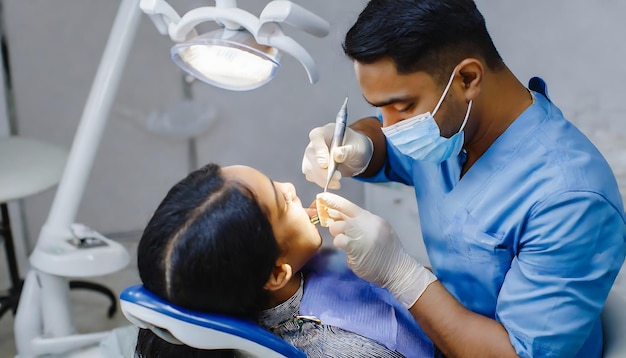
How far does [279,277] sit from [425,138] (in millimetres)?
388

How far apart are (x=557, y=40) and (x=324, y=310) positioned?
144 cm

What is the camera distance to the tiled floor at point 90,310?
2.34 meters

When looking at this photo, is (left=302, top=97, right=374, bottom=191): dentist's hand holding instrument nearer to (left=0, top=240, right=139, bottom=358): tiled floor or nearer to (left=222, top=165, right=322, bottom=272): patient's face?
(left=222, top=165, right=322, bottom=272): patient's face

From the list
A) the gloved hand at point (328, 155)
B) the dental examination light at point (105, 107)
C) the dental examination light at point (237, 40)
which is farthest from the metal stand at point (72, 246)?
the gloved hand at point (328, 155)

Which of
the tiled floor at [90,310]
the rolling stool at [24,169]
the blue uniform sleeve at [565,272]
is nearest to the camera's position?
the blue uniform sleeve at [565,272]

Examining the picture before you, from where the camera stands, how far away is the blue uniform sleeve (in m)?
1.03

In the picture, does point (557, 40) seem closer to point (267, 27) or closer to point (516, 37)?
point (516, 37)

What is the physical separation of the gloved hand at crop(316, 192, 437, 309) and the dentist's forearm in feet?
0.08

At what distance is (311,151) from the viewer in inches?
55.7

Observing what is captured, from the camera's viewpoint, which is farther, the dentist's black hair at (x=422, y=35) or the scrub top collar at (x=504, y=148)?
the scrub top collar at (x=504, y=148)

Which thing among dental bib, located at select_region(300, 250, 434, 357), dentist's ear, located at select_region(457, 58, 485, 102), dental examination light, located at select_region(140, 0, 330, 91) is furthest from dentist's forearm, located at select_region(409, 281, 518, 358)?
dental examination light, located at select_region(140, 0, 330, 91)

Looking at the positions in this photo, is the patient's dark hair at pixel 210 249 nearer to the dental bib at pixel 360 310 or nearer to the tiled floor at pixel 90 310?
the dental bib at pixel 360 310

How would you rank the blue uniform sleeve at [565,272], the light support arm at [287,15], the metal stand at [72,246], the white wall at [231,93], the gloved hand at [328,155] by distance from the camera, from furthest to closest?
the white wall at [231,93] → the metal stand at [72,246] → the gloved hand at [328,155] → the blue uniform sleeve at [565,272] → the light support arm at [287,15]

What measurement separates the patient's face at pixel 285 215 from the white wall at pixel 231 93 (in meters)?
1.07
